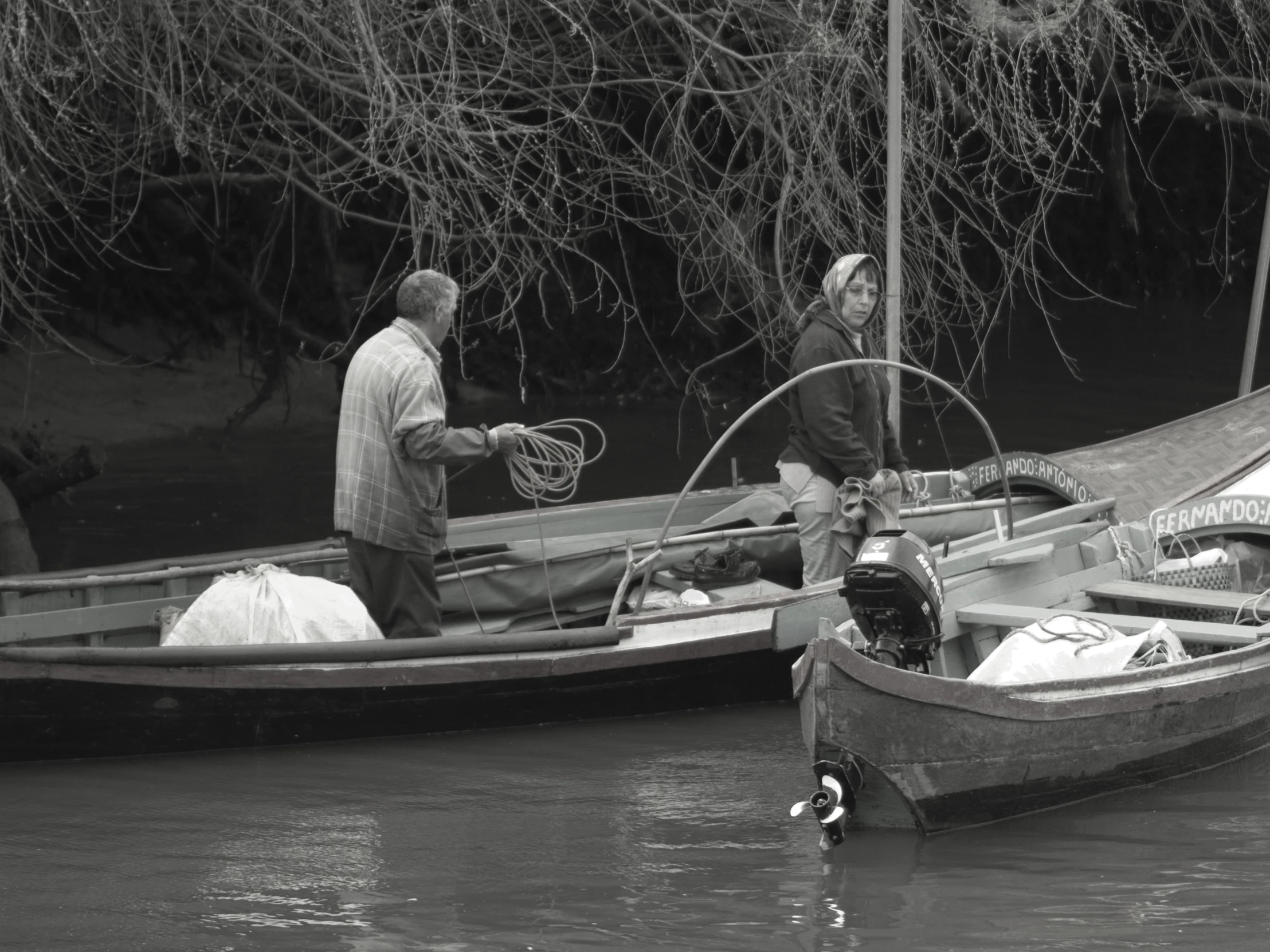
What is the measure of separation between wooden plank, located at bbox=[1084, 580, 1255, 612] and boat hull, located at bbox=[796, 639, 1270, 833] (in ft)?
1.65

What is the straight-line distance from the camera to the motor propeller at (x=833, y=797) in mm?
5273

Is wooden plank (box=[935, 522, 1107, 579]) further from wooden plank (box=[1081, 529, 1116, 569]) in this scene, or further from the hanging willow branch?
the hanging willow branch

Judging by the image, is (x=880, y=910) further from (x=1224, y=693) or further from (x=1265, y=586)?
(x=1265, y=586)

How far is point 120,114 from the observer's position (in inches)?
349

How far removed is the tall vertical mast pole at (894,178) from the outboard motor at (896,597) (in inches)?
72.2

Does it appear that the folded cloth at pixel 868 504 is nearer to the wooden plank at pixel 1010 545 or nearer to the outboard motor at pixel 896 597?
the wooden plank at pixel 1010 545

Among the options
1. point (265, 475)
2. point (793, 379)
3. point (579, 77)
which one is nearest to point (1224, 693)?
point (793, 379)

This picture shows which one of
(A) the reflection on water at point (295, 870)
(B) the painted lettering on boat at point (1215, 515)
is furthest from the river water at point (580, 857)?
(B) the painted lettering on boat at point (1215, 515)

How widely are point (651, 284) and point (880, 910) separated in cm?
1146

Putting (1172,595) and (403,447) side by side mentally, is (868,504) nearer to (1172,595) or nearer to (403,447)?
(1172,595)

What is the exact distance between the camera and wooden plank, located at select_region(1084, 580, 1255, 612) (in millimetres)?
6582

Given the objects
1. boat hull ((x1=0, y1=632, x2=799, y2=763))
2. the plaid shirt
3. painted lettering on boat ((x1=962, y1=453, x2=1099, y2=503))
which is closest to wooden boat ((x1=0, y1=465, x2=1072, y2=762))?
boat hull ((x1=0, y1=632, x2=799, y2=763))

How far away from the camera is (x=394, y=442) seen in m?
6.39

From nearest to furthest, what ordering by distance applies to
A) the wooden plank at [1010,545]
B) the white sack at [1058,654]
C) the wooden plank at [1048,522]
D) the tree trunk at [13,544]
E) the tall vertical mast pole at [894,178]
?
the white sack at [1058,654], the wooden plank at [1010,545], the wooden plank at [1048,522], the tall vertical mast pole at [894,178], the tree trunk at [13,544]
